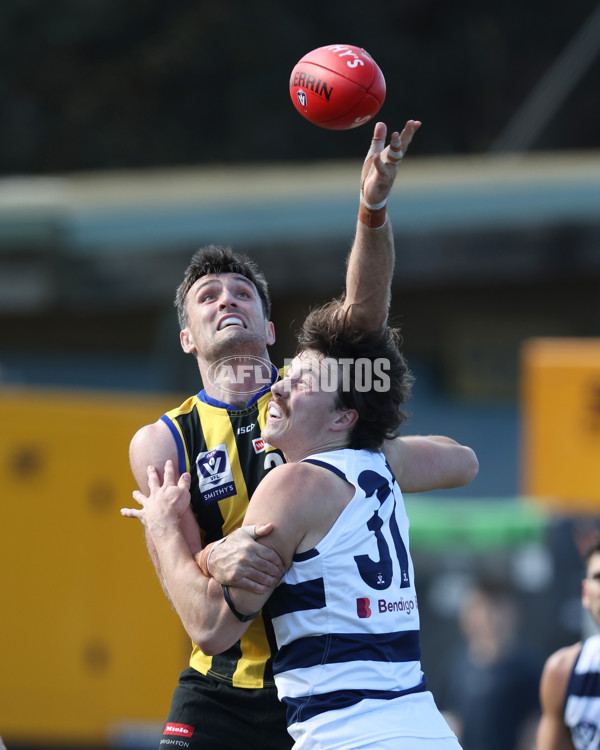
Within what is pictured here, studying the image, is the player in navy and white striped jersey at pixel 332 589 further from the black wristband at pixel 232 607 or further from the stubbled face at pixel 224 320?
the stubbled face at pixel 224 320

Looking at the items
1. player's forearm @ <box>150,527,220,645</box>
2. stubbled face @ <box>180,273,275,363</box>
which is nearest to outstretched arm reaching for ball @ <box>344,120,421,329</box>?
stubbled face @ <box>180,273,275,363</box>

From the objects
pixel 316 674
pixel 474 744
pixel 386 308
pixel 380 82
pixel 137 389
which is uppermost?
pixel 137 389

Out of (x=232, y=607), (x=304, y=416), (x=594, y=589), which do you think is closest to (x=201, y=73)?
(x=594, y=589)

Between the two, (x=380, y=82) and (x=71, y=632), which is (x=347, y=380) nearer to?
(x=380, y=82)

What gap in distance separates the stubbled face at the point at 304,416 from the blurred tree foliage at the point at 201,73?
20650 mm

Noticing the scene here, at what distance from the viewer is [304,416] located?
3510 mm

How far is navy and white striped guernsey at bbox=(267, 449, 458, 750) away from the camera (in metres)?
3.21

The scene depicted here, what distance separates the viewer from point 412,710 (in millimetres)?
3262

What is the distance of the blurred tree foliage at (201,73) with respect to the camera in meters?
23.6

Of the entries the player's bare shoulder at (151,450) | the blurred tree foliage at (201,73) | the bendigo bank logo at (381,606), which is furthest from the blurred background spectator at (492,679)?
the blurred tree foliage at (201,73)

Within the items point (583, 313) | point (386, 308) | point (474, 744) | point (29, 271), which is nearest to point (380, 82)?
point (386, 308)

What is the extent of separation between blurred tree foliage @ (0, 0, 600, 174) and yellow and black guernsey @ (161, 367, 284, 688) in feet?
66.4

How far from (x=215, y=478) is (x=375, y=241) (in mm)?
1012

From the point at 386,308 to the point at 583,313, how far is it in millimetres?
11760
